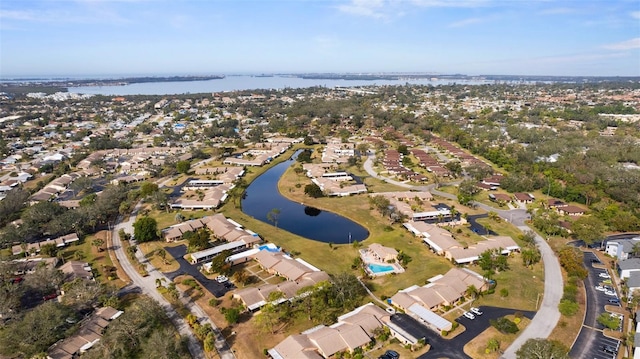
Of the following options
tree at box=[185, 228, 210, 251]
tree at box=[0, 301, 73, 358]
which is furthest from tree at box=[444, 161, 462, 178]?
tree at box=[0, 301, 73, 358]

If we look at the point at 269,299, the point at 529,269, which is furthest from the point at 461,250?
the point at 269,299

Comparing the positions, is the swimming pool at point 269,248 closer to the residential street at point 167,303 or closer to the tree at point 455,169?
the residential street at point 167,303

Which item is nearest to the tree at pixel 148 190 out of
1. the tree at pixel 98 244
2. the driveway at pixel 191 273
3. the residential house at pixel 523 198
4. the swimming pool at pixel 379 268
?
the tree at pixel 98 244

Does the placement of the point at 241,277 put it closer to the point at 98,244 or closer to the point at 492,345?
the point at 98,244

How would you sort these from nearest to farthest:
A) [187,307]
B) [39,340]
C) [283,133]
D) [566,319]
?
1. [39,340]
2. [566,319]
3. [187,307]
4. [283,133]

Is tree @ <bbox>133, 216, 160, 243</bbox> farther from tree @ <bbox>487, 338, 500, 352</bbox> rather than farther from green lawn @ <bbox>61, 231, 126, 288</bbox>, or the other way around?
tree @ <bbox>487, 338, 500, 352</bbox>

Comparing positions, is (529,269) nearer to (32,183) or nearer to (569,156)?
(569,156)
